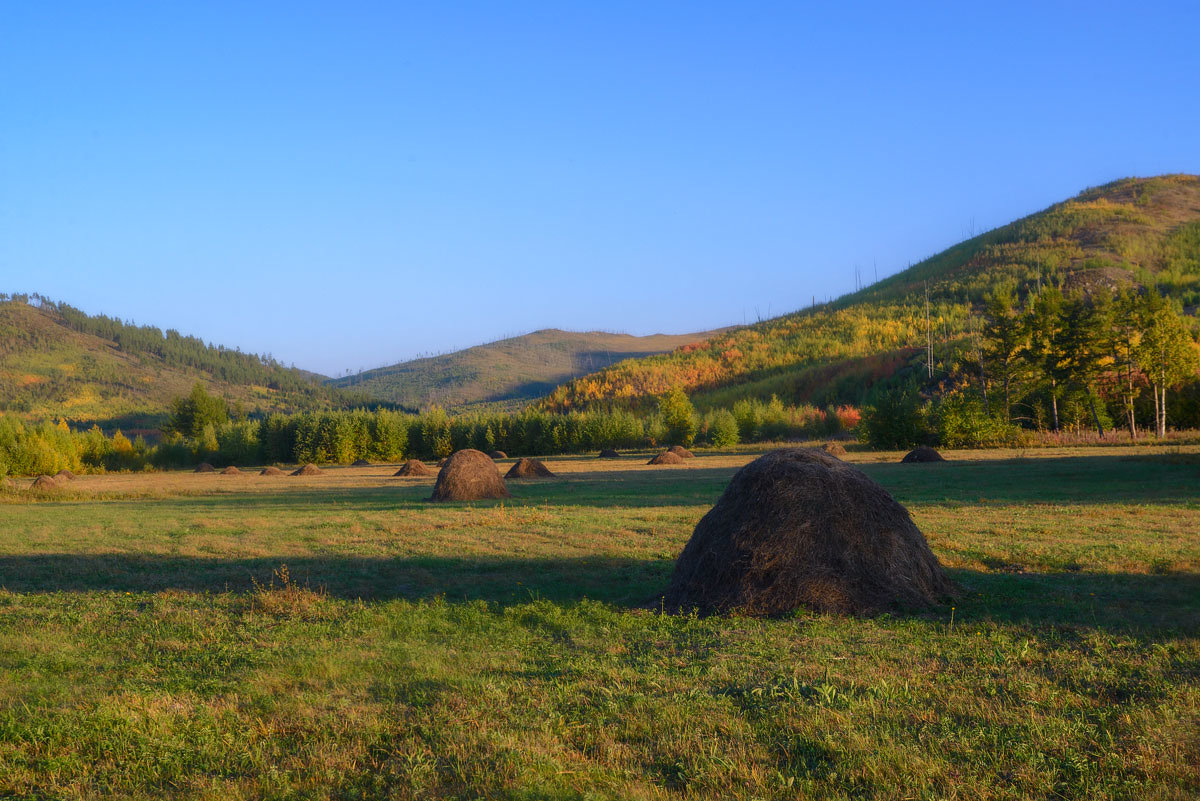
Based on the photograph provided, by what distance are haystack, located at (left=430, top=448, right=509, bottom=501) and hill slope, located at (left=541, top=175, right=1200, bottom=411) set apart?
73.3m

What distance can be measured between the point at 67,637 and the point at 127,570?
534cm

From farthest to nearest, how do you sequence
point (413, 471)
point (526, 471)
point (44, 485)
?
1. point (413, 471)
2. point (526, 471)
3. point (44, 485)

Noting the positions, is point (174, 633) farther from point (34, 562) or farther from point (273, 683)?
point (34, 562)

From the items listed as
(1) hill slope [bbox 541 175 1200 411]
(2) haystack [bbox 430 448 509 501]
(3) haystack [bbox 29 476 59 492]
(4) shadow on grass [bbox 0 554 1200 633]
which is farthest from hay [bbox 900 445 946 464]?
(1) hill slope [bbox 541 175 1200 411]

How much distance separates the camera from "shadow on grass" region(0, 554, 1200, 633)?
8.63m

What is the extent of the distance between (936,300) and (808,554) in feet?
435

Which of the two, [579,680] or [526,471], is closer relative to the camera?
[579,680]

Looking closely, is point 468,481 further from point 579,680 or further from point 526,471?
point 579,680

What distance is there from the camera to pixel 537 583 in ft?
37.5

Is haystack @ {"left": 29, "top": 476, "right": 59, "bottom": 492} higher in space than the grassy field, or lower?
higher

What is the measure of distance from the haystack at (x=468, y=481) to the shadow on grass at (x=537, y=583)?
12.2 m

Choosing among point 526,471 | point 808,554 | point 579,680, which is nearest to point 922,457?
point 526,471

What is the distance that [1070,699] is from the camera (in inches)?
227

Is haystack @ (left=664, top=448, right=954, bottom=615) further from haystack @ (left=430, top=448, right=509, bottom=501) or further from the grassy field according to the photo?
haystack @ (left=430, top=448, right=509, bottom=501)
